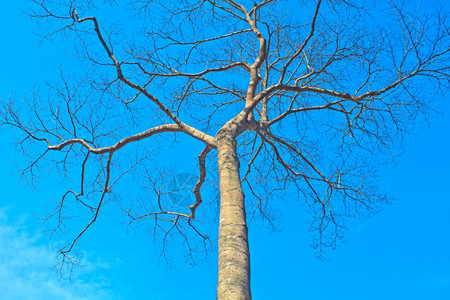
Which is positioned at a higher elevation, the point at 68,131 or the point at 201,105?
the point at 201,105

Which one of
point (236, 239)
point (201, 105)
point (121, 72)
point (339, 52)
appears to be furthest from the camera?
point (201, 105)

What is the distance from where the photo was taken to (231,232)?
3584 millimetres

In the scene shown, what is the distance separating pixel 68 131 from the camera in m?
5.70

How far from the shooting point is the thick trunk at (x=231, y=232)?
3135mm

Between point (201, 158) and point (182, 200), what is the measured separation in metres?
1.20

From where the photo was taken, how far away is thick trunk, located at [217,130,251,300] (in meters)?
3.13

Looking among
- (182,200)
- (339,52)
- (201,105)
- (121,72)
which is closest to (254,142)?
(201,105)

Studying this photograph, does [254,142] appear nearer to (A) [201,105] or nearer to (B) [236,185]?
(A) [201,105]

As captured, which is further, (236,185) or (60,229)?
(60,229)

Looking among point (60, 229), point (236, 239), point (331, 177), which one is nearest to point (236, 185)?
point (236, 239)

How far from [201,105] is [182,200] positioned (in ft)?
5.48

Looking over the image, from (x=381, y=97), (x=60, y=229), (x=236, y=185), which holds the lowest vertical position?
(x=236, y=185)

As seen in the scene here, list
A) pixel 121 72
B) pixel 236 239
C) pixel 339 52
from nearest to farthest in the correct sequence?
pixel 236 239 < pixel 121 72 < pixel 339 52

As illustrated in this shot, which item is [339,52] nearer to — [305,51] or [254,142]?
[305,51]
